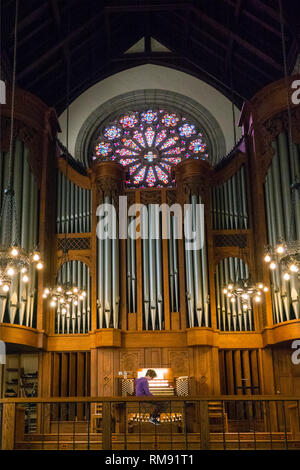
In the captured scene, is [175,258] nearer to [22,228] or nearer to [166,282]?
[166,282]

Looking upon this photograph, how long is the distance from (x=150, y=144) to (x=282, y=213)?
20.5 ft

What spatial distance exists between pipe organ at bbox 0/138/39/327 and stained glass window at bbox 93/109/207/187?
156 inches

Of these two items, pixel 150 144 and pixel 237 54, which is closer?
A: pixel 237 54

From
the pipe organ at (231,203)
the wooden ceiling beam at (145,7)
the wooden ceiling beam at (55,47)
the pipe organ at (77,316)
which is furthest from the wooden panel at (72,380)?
the wooden ceiling beam at (145,7)

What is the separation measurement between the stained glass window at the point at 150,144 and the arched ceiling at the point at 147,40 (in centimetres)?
165

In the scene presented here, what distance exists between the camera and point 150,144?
2033 cm

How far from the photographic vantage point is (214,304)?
16.4 m

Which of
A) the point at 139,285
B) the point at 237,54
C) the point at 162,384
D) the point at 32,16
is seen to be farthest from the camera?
the point at 237,54

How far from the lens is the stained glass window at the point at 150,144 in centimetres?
1984

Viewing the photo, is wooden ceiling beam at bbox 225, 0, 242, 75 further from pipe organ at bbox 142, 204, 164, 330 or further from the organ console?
the organ console

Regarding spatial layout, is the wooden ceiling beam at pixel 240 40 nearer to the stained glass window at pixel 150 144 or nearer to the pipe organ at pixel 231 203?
the pipe organ at pixel 231 203

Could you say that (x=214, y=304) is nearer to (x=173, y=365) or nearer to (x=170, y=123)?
(x=173, y=365)

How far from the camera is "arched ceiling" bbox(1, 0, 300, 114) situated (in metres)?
16.4

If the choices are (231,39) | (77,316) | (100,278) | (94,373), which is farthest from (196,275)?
(231,39)
